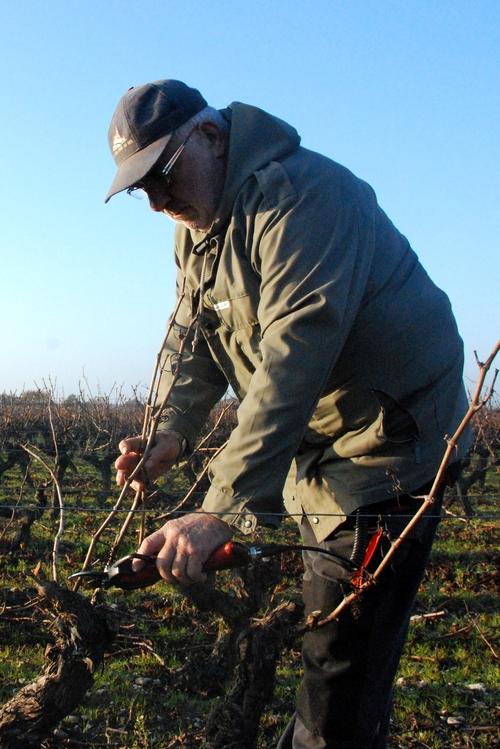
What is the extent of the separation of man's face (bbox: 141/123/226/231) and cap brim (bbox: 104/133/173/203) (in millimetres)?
51

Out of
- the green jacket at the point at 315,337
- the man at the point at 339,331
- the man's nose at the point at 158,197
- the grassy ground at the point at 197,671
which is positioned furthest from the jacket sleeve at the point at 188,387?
the grassy ground at the point at 197,671

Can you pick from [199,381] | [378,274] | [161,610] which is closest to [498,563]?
[161,610]

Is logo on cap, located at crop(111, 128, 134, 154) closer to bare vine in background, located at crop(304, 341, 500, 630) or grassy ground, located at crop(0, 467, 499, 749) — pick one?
bare vine in background, located at crop(304, 341, 500, 630)

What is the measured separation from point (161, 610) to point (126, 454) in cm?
341

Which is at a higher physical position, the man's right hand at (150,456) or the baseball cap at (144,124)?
the baseball cap at (144,124)

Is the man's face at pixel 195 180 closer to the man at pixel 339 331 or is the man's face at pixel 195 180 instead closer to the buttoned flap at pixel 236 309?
the man at pixel 339 331

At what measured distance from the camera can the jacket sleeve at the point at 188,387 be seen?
2.98 m

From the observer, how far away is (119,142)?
232 centimetres

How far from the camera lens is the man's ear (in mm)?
2361

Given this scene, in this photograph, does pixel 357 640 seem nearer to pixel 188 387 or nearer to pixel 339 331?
pixel 339 331

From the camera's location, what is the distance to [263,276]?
211cm

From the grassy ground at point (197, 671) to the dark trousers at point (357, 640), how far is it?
0.67 metres

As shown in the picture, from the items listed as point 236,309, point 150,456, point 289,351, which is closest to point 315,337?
point 289,351

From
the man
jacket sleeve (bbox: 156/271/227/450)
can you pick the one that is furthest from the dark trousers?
jacket sleeve (bbox: 156/271/227/450)
